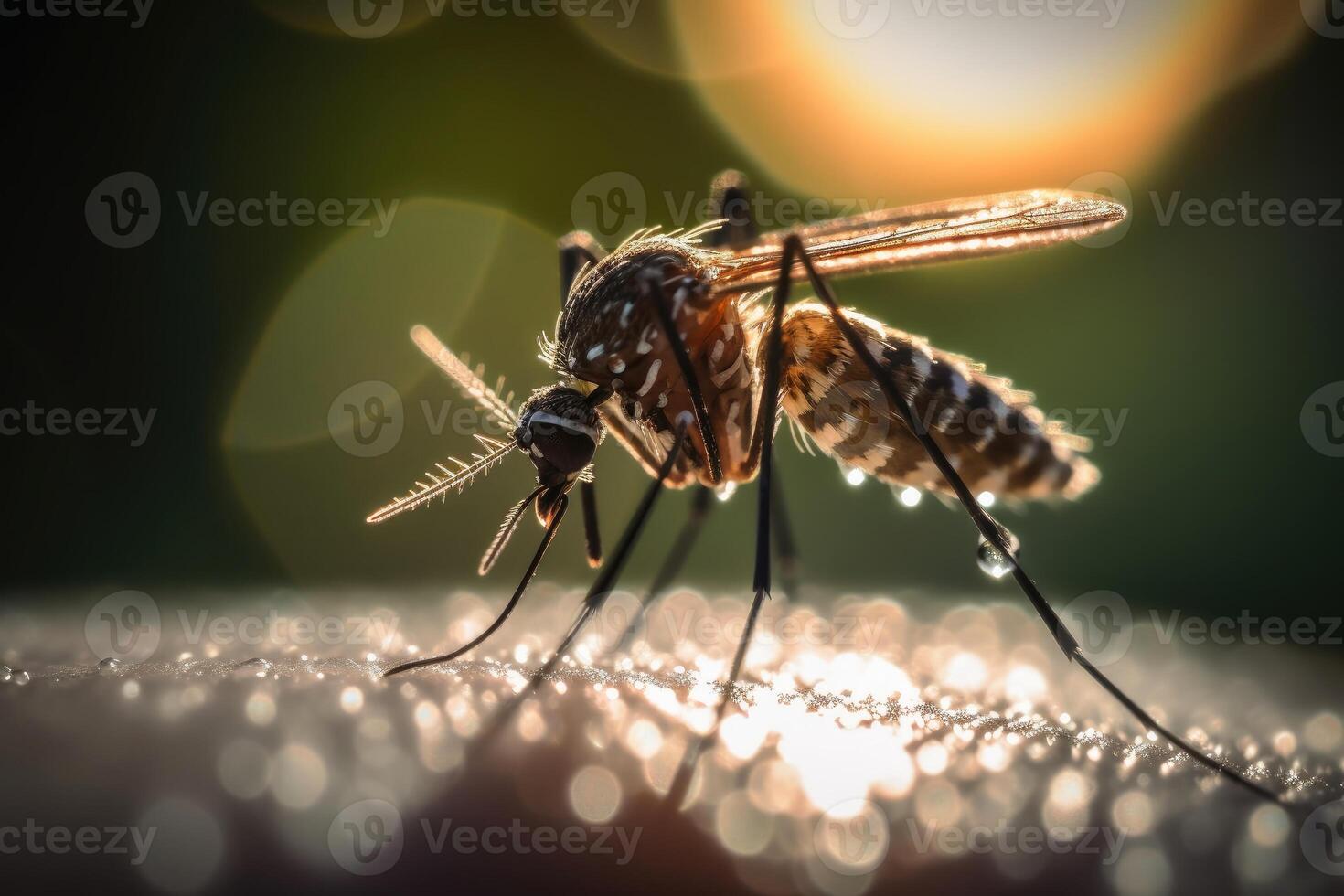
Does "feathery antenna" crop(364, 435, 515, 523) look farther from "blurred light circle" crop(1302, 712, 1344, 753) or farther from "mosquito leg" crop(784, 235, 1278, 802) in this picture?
"blurred light circle" crop(1302, 712, 1344, 753)

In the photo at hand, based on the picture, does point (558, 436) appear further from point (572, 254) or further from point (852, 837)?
point (852, 837)

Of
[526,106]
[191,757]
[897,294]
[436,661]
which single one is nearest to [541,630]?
[436,661]

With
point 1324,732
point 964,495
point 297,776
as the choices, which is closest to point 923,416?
point 964,495

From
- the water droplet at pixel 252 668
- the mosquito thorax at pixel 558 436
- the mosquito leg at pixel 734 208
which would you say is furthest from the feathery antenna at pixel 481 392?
the water droplet at pixel 252 668

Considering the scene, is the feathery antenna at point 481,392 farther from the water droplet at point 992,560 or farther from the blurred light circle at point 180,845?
the blurred light circle at point 180,845

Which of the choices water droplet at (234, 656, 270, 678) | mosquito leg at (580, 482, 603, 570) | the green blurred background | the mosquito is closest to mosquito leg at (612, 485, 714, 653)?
the mosquito

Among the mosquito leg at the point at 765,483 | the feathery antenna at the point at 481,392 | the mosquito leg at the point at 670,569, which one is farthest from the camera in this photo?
the feathery antenna at the point at 481,392

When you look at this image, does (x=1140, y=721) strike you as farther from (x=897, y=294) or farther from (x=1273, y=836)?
(x=897, y=294)
